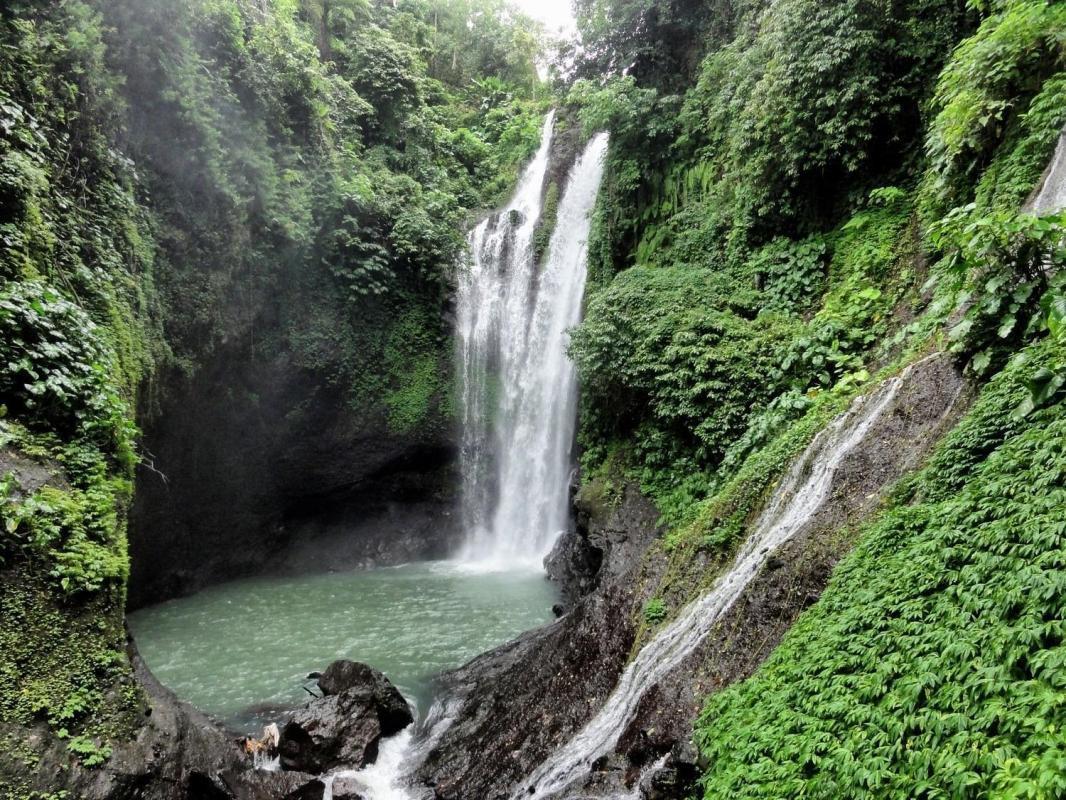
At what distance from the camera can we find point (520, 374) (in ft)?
53.1

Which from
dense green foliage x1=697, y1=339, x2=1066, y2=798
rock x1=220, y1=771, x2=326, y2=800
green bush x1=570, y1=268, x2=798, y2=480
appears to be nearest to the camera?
dense green foliage x1=697, y1=339, x2=1066, y2=798

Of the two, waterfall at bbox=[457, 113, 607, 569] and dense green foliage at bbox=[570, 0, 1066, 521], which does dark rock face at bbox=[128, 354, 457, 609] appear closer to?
waterfall at bbox=[457, 113, 607, 569]

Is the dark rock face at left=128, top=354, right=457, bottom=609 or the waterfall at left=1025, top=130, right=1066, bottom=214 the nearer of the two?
the waterfall at left=1025, top=130, right=1066, bottom=214

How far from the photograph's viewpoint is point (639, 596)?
7.74 metres

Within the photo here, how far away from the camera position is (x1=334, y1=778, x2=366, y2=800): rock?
20.4ft

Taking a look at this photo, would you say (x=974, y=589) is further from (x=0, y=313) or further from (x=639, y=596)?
(x=0, y=313)

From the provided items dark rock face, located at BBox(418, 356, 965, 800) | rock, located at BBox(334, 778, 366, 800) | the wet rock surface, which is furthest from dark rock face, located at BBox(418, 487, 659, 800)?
the wet rock surface

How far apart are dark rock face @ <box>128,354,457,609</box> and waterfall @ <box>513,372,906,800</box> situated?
9916mm

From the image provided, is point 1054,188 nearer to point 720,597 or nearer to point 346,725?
point 720,597

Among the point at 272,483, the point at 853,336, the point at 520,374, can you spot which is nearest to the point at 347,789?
the point at 853,336

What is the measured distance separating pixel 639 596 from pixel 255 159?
39.6 ft

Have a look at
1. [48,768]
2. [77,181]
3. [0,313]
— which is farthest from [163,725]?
[77,181]

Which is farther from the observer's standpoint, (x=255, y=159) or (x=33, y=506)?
(x=255, y=159)

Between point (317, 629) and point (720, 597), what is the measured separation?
846 cm
